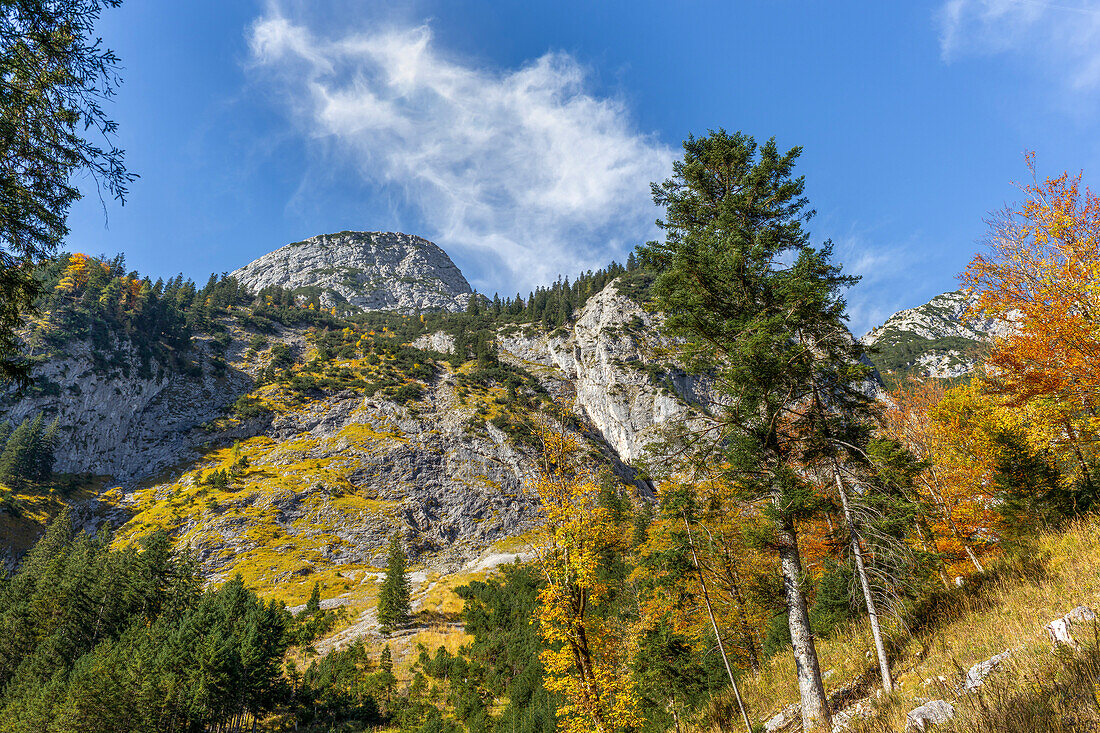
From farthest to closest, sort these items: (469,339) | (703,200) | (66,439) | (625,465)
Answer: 1. (469,339)
2. (625,465)
3. (66,439)
4. (703,200)

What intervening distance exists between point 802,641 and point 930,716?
4677mm

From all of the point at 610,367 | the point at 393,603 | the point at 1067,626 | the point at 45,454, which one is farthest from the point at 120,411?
the point at 1067,626

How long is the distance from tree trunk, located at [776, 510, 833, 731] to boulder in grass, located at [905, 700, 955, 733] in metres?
3.56

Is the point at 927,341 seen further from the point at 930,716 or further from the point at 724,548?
the point at 930,716

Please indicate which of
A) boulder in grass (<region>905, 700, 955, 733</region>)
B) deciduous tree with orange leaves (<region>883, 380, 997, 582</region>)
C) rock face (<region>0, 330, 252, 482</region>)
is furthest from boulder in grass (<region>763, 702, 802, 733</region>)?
rock face (<region>0, 330, 252, 482</region>)

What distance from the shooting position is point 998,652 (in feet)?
23.1

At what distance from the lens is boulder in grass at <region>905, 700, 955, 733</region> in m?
4.40

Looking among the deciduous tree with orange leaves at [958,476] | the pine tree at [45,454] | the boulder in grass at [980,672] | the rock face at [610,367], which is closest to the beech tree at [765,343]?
the boulder in grass at [980,672]

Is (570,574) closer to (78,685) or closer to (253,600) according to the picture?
(78,685)

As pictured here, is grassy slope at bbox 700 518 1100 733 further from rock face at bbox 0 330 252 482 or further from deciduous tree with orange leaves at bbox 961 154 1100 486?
rock face at bbox 0 330 252 482

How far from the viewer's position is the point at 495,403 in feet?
330

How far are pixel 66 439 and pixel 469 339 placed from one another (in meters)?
85.0

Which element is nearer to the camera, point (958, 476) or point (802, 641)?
point (802, 641)

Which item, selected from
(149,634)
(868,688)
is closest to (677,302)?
(868,688)
